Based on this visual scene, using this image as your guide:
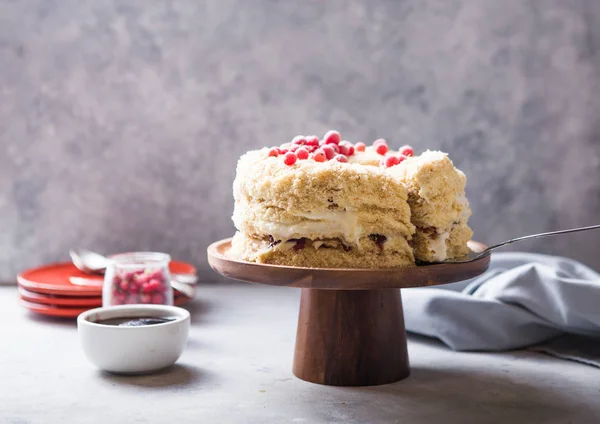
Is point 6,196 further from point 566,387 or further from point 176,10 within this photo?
point 566,387

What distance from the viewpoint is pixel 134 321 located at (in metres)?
1.68

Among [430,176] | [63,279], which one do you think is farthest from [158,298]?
[430,176]

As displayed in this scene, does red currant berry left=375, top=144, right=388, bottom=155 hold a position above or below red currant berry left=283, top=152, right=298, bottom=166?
above

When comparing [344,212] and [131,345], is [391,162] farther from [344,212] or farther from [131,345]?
[131,345]

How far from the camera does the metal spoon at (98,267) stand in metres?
2.16

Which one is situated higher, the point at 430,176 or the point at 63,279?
the point at 430,176

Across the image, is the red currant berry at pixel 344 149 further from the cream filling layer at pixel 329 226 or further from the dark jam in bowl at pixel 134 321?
the dark jam in bowl at pixel 134 321

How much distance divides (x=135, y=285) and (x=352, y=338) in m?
0.63

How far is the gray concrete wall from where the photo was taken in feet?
8.06

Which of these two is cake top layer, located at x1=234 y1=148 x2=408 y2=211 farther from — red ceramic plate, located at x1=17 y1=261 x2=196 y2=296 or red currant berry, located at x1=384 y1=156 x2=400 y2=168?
red ceramic plate, located at x1=17 y1=261 x2=196 y2=296

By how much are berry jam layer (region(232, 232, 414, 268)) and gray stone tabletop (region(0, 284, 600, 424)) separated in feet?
0.86

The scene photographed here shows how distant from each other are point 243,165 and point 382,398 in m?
0.53

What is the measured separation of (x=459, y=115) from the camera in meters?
2.48

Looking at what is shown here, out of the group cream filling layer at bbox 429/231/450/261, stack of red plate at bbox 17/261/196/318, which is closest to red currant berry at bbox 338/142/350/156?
cream filling layer at bbox 429/231/450/261
